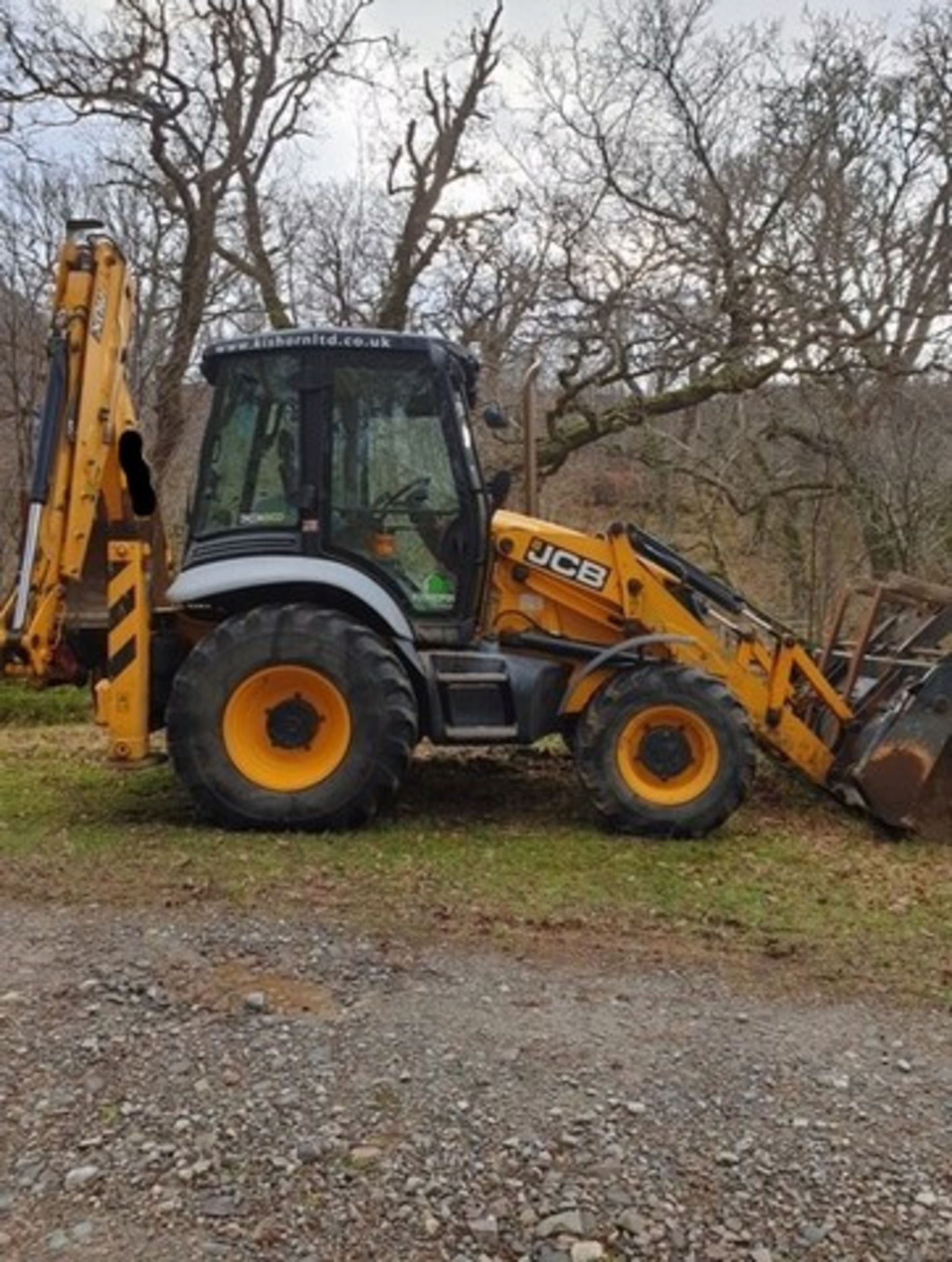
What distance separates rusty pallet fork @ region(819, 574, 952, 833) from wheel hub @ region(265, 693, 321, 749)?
2.72 meters

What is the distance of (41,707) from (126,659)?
13.8ft

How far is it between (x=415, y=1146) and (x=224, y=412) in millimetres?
4231

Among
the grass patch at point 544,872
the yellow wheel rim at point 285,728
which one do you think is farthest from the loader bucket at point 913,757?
the yellow wheel rim at point 285,728

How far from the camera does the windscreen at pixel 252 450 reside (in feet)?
19.9

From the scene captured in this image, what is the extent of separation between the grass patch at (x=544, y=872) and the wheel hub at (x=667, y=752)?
385mm

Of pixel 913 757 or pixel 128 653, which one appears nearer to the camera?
pixel 913 757

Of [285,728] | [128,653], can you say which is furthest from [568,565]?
[128,653]

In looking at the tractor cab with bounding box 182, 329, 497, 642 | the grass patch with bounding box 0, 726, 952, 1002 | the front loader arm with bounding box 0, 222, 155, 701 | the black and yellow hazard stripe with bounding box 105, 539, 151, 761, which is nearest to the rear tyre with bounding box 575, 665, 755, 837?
the grass patch with bounding box 0, 726, 952, 1002

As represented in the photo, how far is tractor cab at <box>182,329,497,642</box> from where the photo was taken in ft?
19.7

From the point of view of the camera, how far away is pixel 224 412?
20.3 feet

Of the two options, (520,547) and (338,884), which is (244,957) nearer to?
(338,884)

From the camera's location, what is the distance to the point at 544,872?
17.2ft

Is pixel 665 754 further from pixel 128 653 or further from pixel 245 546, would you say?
pixel 128 653

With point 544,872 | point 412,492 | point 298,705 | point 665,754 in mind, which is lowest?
point 544,872
